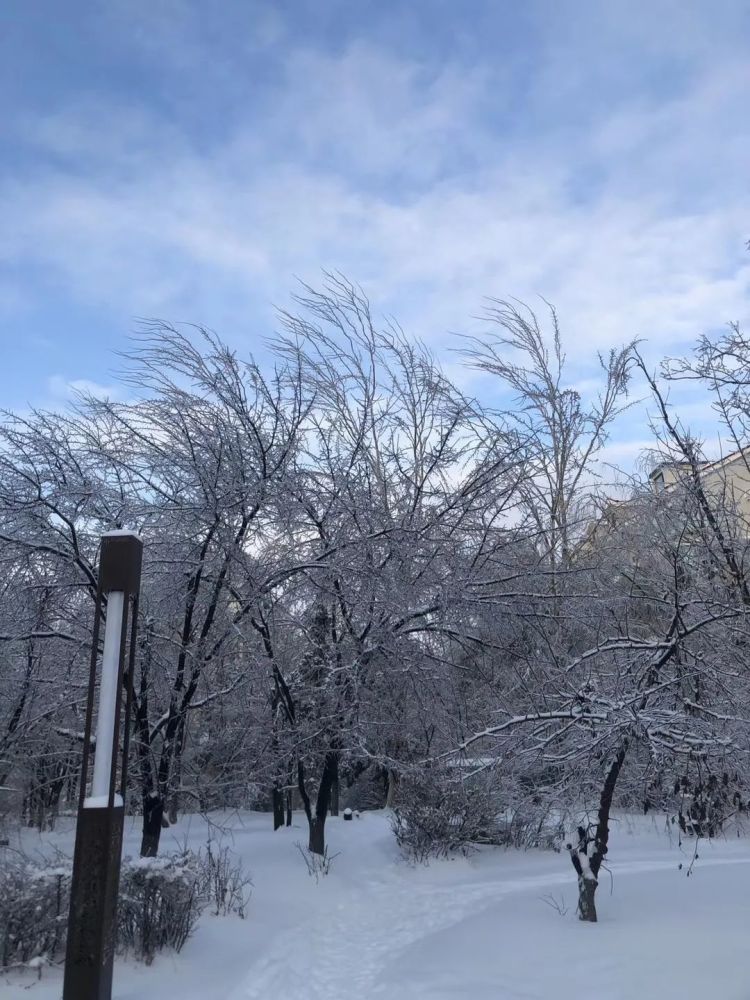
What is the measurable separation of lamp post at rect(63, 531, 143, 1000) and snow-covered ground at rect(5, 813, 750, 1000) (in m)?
0.54

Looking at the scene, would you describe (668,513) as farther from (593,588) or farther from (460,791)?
(460,791)

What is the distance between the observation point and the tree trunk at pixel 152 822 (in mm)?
8953

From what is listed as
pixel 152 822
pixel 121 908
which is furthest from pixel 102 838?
pixel 152 822

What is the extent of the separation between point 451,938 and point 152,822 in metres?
3.59

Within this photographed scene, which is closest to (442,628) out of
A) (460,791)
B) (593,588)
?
(593,588)

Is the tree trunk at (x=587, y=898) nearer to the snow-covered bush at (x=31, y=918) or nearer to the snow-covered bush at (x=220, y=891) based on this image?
the snow-covered bush at (x=220, y=891)

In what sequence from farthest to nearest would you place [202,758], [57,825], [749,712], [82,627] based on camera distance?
[57,825] < [202,758] < [82,627] < [749,712]

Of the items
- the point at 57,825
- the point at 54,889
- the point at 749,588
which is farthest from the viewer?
the point at 57,825

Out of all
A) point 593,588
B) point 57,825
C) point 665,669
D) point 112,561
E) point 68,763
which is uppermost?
point 593,588

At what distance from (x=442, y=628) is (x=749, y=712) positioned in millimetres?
4710

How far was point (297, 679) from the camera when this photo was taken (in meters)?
11.5

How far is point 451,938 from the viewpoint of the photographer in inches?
292

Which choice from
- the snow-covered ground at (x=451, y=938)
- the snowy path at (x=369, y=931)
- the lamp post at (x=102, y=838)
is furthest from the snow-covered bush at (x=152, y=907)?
the lamp post at (x=102, y=838)

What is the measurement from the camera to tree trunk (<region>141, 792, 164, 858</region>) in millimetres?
8953
